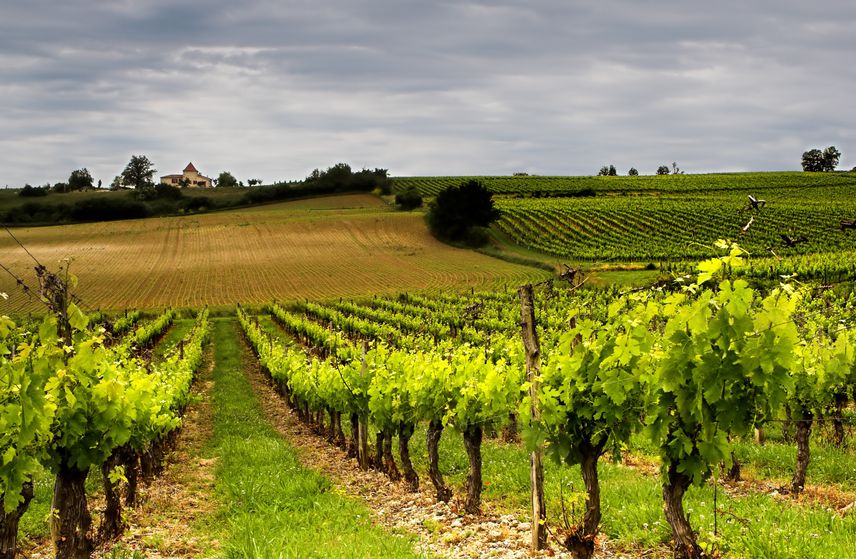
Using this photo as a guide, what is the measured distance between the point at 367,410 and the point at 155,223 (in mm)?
86648

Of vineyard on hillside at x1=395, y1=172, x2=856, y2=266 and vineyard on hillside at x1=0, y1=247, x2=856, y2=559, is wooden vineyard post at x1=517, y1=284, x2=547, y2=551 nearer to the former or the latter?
vineyard on hillside at x1=0, y1=247, x2=856, y2=559

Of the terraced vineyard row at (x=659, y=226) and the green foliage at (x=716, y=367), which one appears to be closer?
the green foliage at (x=716, y=367)

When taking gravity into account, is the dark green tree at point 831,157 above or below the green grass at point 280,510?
above

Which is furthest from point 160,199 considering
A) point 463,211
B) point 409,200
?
point 463,211

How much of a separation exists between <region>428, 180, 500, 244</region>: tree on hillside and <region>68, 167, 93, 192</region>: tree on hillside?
318 feet

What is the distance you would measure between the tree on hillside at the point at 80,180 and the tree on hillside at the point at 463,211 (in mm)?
97045

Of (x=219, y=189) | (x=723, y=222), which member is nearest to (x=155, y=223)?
(x=219, y=189)

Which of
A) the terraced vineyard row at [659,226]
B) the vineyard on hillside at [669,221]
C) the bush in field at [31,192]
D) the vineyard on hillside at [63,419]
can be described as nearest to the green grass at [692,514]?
the vineyard on hillside at [63,419]

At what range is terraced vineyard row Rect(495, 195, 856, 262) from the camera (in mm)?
63272

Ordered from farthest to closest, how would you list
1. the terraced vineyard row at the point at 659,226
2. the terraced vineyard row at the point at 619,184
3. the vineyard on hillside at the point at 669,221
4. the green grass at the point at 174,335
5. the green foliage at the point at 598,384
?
the terraced vineyard row at the point at 619,184
the terraced vineyard row at the point at 659,226
the vineyard on hillside at the point at 669,221
the green grass at the point at 174,335
the green foliage at the point at 598,384

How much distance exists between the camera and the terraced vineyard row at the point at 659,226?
6327 cm

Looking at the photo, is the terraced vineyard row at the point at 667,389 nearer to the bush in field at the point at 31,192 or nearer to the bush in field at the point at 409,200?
the bush in field at the point at 409,200

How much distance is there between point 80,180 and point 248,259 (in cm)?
9331

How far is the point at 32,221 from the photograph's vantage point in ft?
320
